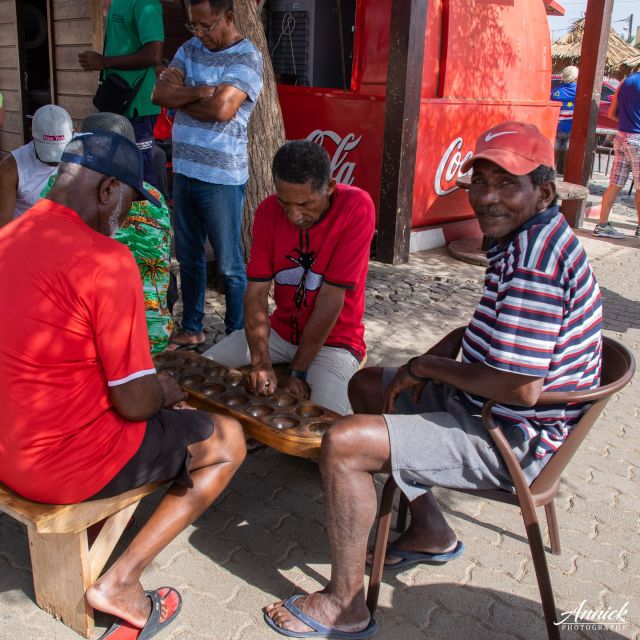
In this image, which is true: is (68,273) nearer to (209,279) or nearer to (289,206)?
(289,206)

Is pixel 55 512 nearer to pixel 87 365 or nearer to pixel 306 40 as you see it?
pixel 87 365

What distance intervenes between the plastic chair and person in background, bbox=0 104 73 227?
260 centimetres

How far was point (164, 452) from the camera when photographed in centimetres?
227

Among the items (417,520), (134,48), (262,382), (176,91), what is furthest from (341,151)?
(417,520)

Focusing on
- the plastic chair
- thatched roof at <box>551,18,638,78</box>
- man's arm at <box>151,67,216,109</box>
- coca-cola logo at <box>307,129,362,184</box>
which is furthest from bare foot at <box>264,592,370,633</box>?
thatched roof at <box>551,18,638,78</box>

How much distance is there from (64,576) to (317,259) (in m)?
1.59

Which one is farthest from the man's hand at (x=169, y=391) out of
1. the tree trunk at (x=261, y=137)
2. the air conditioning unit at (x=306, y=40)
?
the air conditioning unit at (x=306, y=40)

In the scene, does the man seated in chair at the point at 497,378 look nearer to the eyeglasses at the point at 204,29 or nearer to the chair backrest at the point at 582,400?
the chair backrest at the point at 582,400

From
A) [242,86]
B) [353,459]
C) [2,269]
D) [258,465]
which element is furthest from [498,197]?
[242,86]

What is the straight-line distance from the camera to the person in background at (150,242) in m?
3.31

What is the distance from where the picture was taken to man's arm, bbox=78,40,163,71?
4.89 meters

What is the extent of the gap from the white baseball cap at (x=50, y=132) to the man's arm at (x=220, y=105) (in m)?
0.71

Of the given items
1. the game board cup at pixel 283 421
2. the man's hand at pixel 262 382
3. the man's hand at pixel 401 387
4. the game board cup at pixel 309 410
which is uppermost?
the man's hand at pixel 401 387

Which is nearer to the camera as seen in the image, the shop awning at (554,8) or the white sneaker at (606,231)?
the white sneaker at (606,231)
